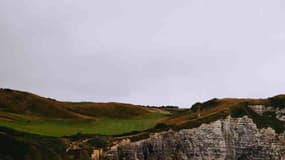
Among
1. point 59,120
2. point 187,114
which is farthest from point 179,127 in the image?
point 59,120

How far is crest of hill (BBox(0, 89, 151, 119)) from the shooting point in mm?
139125

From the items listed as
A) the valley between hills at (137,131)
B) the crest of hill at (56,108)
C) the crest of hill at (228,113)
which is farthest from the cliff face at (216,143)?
the crest of hill at (56,108)

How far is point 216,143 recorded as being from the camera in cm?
13438

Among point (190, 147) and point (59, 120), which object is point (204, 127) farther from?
point (59, 120)

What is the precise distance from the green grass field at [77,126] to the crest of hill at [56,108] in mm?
7301

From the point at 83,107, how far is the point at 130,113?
12.5 m

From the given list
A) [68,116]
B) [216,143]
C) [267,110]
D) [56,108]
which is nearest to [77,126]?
[68,116]

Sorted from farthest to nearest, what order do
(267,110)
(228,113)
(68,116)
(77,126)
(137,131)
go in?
(267,110) → (228,113) → (68,116) → (137,131) → (77,126)

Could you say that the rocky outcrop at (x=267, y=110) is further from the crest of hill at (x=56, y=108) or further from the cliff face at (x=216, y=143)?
the crest of hill at (x=56, y=108)

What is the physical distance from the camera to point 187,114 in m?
152

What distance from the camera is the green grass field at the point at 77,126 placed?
11994 centimetres

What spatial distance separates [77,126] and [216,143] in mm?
31917

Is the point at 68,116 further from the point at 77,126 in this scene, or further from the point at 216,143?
the point at 216,143

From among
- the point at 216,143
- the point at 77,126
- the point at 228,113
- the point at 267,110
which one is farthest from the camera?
the point at 267,110
